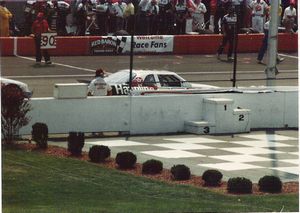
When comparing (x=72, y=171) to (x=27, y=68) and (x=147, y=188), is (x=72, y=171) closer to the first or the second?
(x=147, y=188)

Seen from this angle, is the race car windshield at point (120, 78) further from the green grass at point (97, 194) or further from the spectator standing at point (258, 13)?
the spectator standing at point (258, 13)

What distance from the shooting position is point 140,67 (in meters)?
35.1

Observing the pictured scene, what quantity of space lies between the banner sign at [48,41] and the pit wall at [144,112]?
9.79 meters

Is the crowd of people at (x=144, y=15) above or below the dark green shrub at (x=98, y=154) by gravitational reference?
above

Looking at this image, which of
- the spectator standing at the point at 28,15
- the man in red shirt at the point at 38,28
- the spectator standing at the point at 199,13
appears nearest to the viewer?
the man in red shirt at the point at 38,28

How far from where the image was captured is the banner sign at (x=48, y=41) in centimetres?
3344

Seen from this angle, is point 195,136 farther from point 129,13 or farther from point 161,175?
point 129,13

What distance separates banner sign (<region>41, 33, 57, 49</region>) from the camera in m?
33.4

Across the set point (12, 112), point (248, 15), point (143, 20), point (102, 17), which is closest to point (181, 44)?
point (248, 15)

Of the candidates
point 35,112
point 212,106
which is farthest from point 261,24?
point 35,112

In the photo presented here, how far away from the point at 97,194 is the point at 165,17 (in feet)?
64.4

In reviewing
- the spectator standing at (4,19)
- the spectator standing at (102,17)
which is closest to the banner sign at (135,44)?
the spectator standing at (102,17)

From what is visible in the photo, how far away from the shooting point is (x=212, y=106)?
79.8 feet

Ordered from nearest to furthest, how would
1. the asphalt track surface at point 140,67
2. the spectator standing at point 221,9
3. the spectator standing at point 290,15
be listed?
the asphalt track surface at point 140,67 < the spectator standing at point 290,15 < the spectator standing at point 221,9
